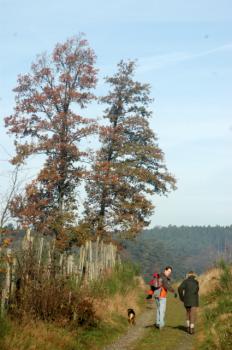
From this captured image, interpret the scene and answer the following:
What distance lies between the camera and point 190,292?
51.8 feet

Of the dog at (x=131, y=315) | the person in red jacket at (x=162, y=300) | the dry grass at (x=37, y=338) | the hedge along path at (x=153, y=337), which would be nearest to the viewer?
the dry grass at (x=37, y=338)

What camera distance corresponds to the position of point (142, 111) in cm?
3247

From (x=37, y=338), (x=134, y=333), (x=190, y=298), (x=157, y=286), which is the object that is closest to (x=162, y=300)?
(x=157, y=286)

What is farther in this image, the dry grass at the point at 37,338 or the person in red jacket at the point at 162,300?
the person in red jacket at the point at 162,300

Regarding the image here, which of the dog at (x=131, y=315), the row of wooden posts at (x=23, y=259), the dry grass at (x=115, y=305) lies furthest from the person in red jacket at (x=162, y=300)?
the row of wooden posts at (x=23, y=259)

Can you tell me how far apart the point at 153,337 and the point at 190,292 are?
224 cm

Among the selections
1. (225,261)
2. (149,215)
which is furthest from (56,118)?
(225,261)

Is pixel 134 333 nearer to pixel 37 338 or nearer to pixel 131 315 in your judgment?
pixel 131 315

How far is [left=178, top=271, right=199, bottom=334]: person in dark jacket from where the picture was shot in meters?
15.4

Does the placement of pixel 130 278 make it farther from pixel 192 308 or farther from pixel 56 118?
pixel 192 308

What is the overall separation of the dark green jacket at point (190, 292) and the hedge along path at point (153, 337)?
912 mm

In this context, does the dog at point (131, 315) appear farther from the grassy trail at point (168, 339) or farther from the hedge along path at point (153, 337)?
the grassy trail at point (168, 339)

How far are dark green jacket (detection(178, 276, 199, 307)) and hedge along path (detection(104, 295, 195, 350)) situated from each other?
912 mm

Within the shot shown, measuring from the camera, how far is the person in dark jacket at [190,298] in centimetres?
1544
